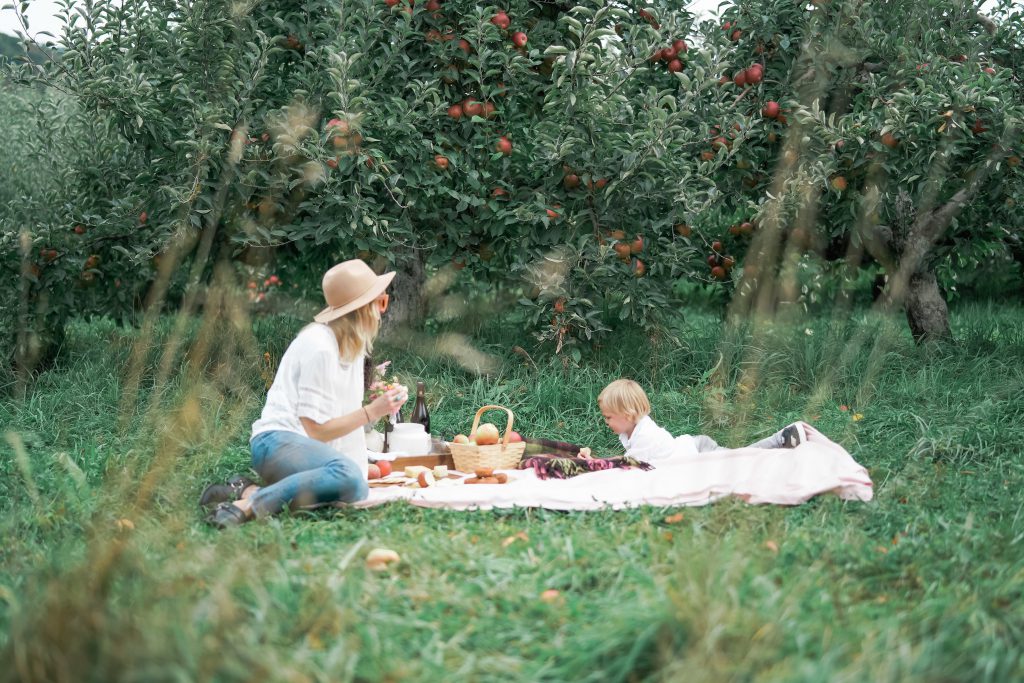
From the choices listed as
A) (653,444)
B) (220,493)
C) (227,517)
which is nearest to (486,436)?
(653,444)

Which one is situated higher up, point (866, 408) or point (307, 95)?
point (307, 95)

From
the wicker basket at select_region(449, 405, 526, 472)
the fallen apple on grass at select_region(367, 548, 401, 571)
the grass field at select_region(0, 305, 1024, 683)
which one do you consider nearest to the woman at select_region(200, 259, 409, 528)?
the grass field at select_region(0, 305, 1024, 683)

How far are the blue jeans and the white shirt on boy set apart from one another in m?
1.47

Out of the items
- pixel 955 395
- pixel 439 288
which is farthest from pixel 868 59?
pixel 439 288

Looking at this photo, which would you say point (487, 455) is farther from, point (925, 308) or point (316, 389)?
point (925, 308)

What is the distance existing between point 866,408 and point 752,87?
89.6 inches

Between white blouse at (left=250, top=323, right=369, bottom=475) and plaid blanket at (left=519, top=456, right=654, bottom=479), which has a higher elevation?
white blouse at (left=250, top=323, right=369, bottom=475)

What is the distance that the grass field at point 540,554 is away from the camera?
2275 mm

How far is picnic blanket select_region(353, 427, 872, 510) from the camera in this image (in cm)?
412

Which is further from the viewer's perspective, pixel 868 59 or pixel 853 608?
pixel 868 59

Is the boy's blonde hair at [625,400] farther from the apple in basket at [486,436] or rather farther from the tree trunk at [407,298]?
the tree trunk at [407,298]

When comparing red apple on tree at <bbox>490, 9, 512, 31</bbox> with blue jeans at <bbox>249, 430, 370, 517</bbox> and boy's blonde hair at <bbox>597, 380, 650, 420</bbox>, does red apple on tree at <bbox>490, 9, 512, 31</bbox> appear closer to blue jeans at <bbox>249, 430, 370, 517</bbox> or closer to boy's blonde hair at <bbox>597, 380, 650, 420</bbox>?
boy's blonde hair at <bbox>597, 380, 650, 420</bbox>

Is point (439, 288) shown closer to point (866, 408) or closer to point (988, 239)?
point (866, 408)

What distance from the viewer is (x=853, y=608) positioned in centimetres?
271
